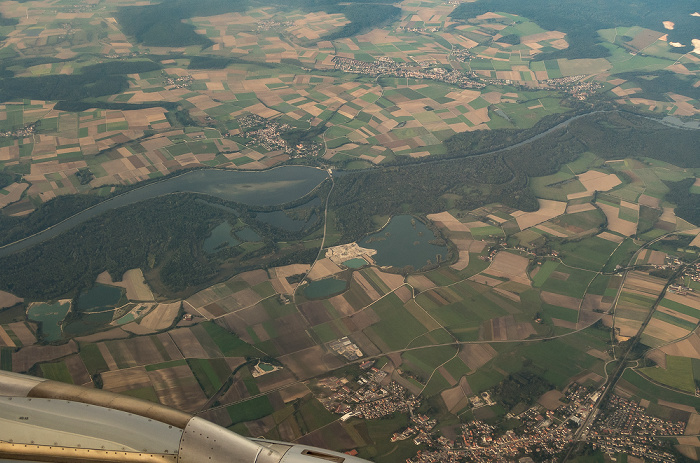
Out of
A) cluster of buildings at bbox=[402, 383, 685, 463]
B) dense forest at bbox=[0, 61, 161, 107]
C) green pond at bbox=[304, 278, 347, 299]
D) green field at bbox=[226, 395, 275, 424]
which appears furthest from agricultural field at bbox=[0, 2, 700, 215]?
green field at bbox=[226, 395, 275, 424]

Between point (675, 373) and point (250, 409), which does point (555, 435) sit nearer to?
point (675, 373)

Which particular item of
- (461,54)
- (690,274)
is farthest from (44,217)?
(461,54)

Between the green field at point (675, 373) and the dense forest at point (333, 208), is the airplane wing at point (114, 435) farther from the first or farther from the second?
the dense forest at point (333, 208)

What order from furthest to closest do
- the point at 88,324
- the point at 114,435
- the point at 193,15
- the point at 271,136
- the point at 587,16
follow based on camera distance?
the point at 587,16, the point at 193,15, the point at 271,136, the point at 88,324, the point at 114,435

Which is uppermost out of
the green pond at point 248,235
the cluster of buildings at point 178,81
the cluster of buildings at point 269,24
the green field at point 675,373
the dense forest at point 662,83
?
the cluster of buildings at point 269,24

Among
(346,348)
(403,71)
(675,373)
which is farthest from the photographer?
(403,71)

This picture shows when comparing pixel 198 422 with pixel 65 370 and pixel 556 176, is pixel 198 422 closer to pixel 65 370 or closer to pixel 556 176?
pixel 65 370

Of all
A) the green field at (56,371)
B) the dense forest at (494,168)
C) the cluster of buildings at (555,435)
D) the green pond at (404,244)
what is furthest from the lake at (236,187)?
the cluster of buildings at (555,435)
